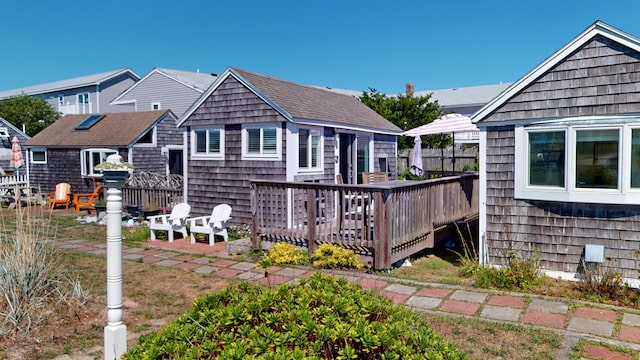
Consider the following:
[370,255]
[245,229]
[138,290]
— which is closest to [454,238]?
[370,255]

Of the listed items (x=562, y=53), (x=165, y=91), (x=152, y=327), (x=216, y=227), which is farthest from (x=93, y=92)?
(x=562, y=53)

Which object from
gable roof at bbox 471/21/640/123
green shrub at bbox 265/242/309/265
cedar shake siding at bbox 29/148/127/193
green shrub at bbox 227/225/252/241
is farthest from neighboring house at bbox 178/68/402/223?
cedar shake siding at bbox 29/148/127/193

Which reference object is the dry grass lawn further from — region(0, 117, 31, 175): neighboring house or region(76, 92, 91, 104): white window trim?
region(76, 92, 91, 104): white window trim

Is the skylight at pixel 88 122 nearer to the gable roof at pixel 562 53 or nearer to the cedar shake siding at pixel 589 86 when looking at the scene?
the gable roof at pixel 562 53

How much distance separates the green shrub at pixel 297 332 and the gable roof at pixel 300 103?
765 cm

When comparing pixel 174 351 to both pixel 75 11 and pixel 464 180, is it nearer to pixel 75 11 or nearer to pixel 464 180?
pixel 464 180

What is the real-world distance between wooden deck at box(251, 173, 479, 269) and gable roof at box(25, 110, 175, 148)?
1056 centimetres

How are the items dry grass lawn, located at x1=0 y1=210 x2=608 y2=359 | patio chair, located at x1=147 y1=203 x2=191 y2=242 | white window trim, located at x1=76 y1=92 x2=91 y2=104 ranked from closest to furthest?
dry grass lawn, located at x1=0 y1=210 x2=608 y2=359 < patio chair, located at x1=147 y1=203 x2=191 y2=242 < white window trim, located at x1=76 y1=92 x2=91 y2=104

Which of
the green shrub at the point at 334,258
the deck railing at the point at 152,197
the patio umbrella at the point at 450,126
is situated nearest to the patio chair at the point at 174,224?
the deck railing at the point at 152,197

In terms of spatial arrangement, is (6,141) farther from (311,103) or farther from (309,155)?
(309,155)

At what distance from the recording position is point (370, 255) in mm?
7336

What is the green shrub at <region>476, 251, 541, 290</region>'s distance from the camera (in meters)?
6.37

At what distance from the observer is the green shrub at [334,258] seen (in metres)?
7.31

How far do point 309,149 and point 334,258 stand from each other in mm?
4335
